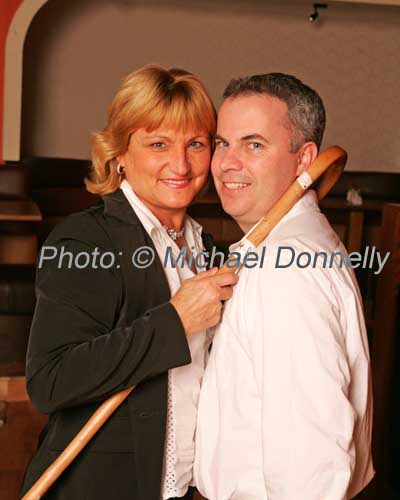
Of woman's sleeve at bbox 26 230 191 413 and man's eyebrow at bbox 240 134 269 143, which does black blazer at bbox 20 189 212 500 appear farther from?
man's eyebrow at bbox 240 134 269 143

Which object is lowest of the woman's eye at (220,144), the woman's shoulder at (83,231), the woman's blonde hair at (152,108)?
the woman's shoulder at (83,231)

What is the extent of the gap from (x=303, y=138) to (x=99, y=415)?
2.62 feet

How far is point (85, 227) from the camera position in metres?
1.65

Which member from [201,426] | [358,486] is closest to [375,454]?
[358,486]

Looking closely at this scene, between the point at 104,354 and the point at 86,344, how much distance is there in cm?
5

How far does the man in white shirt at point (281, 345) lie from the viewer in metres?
1.39

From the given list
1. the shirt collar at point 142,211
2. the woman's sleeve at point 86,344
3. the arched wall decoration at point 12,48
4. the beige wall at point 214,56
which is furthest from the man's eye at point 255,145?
the beige wall at point 214,56

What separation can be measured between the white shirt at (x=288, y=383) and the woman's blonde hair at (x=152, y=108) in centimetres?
37

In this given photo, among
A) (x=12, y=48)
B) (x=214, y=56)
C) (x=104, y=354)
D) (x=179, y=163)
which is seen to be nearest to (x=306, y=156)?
(x=179, y=163)

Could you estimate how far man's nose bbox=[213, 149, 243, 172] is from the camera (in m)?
1.72

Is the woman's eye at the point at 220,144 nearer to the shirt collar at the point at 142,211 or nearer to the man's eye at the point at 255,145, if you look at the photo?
the man's eye at the point at 255,145

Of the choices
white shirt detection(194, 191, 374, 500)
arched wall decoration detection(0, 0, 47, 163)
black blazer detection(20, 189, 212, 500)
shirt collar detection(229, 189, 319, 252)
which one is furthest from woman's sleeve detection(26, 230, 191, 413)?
arched wall decoration detection(0, 0, 47, 163)

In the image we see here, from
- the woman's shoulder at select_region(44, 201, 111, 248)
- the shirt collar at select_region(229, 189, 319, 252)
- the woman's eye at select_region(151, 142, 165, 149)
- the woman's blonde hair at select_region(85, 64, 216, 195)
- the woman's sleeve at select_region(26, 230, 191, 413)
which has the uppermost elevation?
the woman's blonde hair at select_region(85, 64, 216, 195)

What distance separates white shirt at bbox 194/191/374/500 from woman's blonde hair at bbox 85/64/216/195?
37 cm
